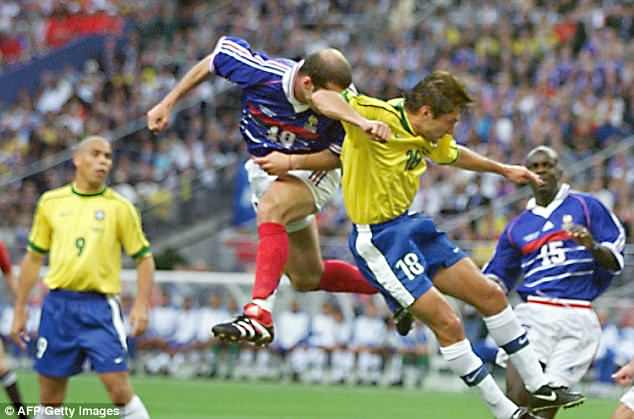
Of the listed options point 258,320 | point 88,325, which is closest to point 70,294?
point 88,325

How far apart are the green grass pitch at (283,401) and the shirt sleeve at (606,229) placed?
13.9 feet

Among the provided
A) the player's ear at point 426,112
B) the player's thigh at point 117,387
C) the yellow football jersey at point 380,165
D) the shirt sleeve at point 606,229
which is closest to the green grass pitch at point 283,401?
the player's thigh at point 117,387

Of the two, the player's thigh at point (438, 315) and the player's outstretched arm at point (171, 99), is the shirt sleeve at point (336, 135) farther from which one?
the player's thigh at point (438, 315)

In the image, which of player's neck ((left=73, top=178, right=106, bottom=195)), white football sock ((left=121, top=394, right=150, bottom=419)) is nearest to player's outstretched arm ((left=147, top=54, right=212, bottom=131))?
player's neck ((left=73, top=178, right=106, bottom=195))

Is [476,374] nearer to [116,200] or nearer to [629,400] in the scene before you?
[629,400]

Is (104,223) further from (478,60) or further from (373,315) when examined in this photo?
(478,60)

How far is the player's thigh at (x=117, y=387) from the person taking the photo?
11.3 m

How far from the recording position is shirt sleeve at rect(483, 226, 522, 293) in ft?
39.7

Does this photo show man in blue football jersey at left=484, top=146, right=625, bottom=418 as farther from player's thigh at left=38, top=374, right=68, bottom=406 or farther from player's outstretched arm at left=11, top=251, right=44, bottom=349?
player's outstretched arm at left=11, top=251, right=44, bottom=349

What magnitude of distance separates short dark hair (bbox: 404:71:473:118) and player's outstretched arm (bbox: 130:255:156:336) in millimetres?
2717

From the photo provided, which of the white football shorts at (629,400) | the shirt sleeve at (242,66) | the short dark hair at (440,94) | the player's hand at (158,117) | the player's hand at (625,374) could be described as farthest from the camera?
the shirt sleeve at (242,66)

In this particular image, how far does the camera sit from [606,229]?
11727 millimetres

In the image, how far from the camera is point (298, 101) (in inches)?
433

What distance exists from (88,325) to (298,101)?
91.9 inches
